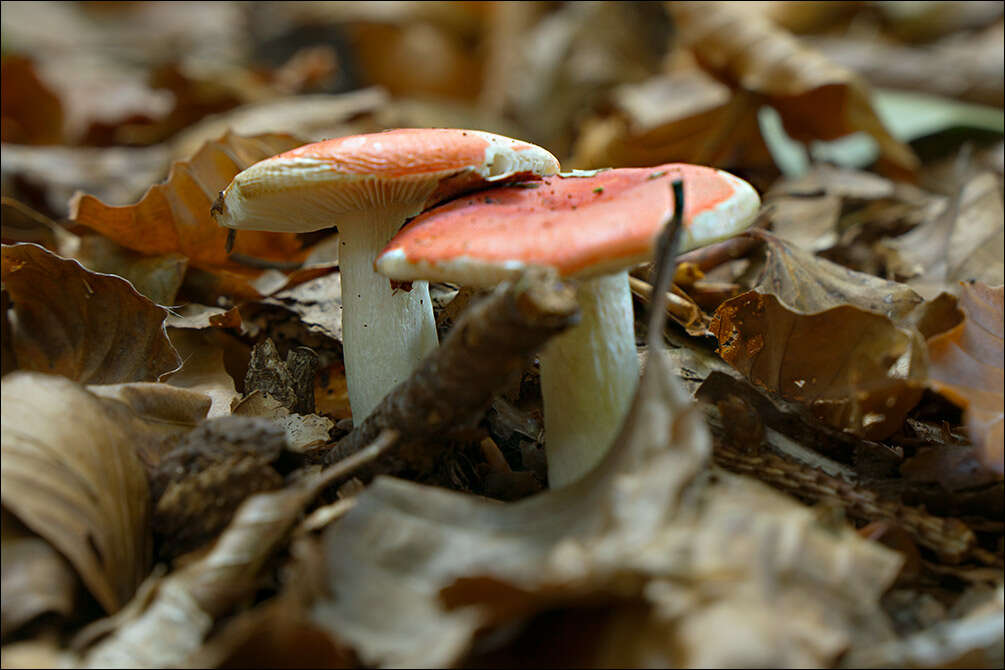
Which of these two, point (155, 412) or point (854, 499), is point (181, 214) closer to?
point (155, 412)

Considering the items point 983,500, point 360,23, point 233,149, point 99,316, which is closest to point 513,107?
point 360,23

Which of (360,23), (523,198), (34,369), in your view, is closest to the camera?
(523,198)

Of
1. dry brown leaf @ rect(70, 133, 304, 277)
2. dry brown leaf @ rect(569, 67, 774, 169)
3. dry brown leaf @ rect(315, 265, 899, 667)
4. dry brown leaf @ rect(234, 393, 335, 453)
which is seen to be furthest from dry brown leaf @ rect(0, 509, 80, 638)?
dry brown leaf @ rect(569, 67, 774, 169)

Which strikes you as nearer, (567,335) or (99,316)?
(567,335)

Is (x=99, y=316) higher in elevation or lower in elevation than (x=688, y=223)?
lower

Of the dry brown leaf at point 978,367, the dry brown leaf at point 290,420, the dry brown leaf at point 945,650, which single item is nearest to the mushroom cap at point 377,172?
the dry brown leaf at point 290,420

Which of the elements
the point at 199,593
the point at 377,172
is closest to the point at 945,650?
the point at 199,593

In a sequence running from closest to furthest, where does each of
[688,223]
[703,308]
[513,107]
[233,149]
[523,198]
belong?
1. [688,223]
2. [523,198]
3. [703,308]
4. [233,149]
5. [513,107]

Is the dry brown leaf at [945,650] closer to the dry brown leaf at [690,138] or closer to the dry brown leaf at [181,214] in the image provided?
the dry brown leaf at [181,214]

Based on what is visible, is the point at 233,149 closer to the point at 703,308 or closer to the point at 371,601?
the point at 703,308
